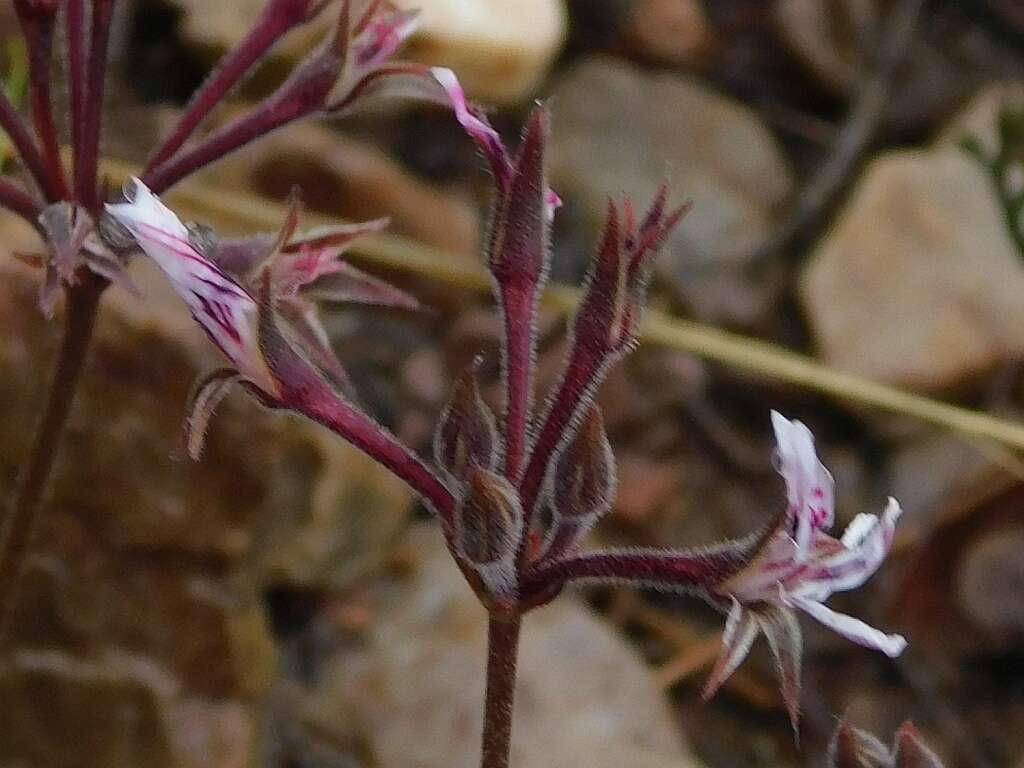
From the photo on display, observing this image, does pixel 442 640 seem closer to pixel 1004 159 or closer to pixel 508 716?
pixel 1004 159

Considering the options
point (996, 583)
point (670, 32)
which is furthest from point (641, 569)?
point (670, 32)

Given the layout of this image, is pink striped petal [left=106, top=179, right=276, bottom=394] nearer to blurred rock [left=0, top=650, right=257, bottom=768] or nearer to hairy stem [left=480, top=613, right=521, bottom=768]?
hairy stem [left=480, top=613, right=521, bottom=768]

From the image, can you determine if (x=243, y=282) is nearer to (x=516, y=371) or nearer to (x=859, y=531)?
(x=516, y=371)

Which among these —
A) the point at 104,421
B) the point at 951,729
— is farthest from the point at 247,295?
the point at 951,729

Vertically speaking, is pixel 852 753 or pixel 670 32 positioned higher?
pixel 852 753

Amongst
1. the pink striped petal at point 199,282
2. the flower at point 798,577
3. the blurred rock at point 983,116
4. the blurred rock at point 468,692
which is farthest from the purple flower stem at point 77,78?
the blurred rock at point 983,116
